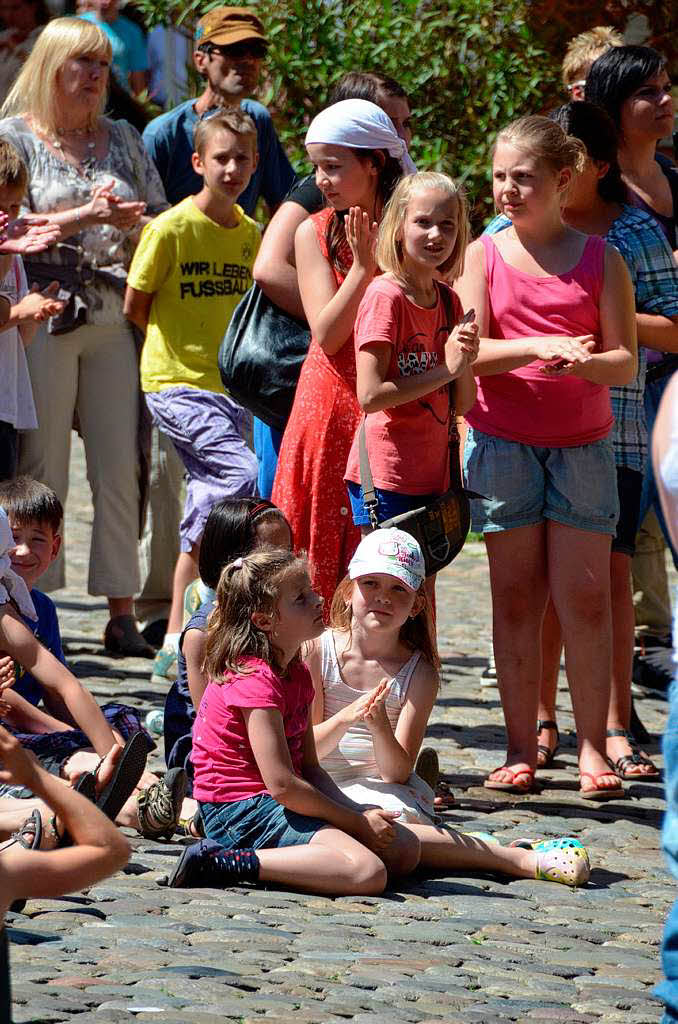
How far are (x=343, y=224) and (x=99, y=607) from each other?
4.63 meters

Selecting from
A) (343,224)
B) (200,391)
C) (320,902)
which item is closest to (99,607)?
(200,391)

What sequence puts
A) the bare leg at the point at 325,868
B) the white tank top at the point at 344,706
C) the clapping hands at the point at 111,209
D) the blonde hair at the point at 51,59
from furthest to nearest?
the blonde hair at the point at 51,59 → the clapping hands at the point at 111,209 → the white tank top at the point at 344,706 → the bare leg at the point at 325,868

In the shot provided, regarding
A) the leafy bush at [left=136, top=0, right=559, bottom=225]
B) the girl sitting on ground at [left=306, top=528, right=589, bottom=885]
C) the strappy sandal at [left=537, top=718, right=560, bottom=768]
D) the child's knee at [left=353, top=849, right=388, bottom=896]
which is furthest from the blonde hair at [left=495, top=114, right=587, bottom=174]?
the leafy bush at [left=136, top=0, right=559, bottom=225]

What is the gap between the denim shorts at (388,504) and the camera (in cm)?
551

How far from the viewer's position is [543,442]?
5.86 metres

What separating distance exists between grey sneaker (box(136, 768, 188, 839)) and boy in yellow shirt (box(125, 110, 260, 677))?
2.46 metres

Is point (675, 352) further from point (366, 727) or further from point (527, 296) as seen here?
point (366, 727)

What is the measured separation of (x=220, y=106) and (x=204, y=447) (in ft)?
5.86

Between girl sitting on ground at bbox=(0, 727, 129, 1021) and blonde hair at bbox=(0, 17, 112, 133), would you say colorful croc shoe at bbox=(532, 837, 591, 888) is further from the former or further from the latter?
blonde hair at bbox=(0, 17, 112, 133)

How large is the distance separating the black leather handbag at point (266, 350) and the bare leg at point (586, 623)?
3.32 ft

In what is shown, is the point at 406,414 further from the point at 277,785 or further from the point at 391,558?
the point at 277,785

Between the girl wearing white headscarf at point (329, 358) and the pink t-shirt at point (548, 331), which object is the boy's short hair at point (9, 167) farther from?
the pink t-shirt at point (548, 331)

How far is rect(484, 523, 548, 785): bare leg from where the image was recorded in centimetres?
595

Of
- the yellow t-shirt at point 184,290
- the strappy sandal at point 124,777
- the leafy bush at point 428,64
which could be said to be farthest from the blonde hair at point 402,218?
the leafy bush at point 428,64
